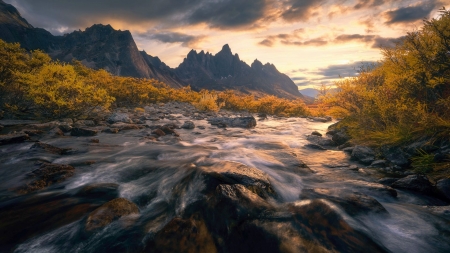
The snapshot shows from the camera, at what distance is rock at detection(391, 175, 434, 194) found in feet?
14.4

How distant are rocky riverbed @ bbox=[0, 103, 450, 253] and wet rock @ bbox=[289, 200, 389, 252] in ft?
0.05

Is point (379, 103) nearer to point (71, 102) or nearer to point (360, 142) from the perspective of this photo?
point (360, 142)

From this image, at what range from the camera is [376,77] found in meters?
10.4

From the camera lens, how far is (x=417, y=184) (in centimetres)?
453

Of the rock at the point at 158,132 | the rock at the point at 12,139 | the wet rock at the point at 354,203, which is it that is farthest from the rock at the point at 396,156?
the rock at the point at 12,139

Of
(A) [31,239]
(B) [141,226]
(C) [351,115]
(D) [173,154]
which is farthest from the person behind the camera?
(C) [351,115]

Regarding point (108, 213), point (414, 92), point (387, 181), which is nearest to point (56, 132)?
point (108, 213)

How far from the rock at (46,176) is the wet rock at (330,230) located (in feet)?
17.1

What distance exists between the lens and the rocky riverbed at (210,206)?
9.44 ft

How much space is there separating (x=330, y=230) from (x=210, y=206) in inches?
67.6

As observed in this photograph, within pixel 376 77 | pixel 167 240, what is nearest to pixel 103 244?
pixel 167 240

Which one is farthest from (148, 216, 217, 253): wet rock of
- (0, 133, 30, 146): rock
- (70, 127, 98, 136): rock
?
(70, 127, 98, 136): rock

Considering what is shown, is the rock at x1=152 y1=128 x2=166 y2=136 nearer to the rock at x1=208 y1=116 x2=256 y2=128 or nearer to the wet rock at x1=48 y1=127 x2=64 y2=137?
the wet rock at x1=48 y1=127 x2=64 y2=137

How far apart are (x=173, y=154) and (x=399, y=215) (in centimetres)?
609
